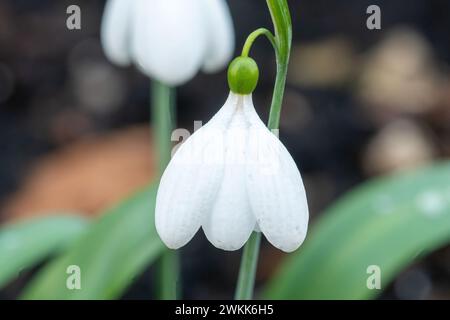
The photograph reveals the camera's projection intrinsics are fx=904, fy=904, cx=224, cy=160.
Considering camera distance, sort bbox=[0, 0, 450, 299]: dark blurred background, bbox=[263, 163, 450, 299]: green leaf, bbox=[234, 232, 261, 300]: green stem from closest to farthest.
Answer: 1. bbox=[234, 232, 261, 300]: green stem
2. bbox=[263, 163, 450, 299]: green leaf
3. bbox=[0, 0, 450, 299]: dark blurred background

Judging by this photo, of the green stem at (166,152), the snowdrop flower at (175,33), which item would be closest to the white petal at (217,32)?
the snowdrop flower at (175,33)

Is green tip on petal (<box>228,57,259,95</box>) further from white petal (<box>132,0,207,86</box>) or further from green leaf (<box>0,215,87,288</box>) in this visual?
green leaf (<box>0,215,87,288</box>)

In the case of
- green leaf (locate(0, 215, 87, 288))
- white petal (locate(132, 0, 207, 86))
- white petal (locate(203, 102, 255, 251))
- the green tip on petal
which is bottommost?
green leaf (locate(0, 215, 87, 288))

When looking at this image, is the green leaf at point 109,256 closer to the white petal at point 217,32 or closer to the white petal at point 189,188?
the white petal at point 217,32

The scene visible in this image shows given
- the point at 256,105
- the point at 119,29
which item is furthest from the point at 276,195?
the point at 256,105

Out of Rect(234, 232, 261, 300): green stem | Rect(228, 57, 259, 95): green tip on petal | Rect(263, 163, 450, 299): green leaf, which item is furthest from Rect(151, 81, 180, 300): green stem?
Rect(228, 57, 259, 95): green tip on petal

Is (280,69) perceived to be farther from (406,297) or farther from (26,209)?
(26,209)
